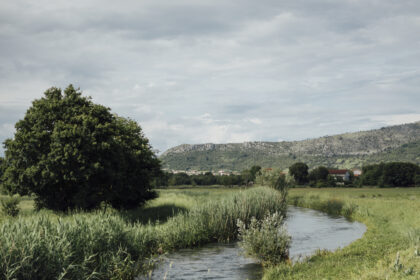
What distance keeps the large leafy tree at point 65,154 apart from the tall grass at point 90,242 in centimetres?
905

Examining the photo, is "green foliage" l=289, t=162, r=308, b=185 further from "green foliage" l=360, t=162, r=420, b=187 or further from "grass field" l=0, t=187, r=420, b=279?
"grass field" l=0, t=187, r=420, b=279

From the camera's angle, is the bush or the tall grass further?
the bush

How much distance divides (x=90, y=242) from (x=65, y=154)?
14.2 metres

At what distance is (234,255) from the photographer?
24.6m

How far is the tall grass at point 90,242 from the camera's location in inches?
531

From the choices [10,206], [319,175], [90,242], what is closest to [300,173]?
[319,175]

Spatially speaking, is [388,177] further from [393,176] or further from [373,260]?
[373,260]

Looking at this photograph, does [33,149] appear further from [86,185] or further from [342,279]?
[342,279]

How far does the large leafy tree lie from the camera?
1195 inches

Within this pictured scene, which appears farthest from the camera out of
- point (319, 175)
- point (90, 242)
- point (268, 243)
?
point (319, 175)

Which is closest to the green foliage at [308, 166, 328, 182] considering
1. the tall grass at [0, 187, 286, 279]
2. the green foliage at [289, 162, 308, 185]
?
the green foliage at [289, 162, 308, 185]

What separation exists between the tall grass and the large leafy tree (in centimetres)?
905

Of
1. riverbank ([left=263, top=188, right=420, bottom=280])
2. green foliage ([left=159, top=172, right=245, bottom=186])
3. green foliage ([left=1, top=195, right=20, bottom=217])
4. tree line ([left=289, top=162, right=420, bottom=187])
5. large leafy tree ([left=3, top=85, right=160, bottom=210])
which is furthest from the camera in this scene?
green foliage ([left=159, top=172, right=245, bottom=186])

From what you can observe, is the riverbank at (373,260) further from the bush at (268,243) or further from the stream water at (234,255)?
the stream water at (234,255)
